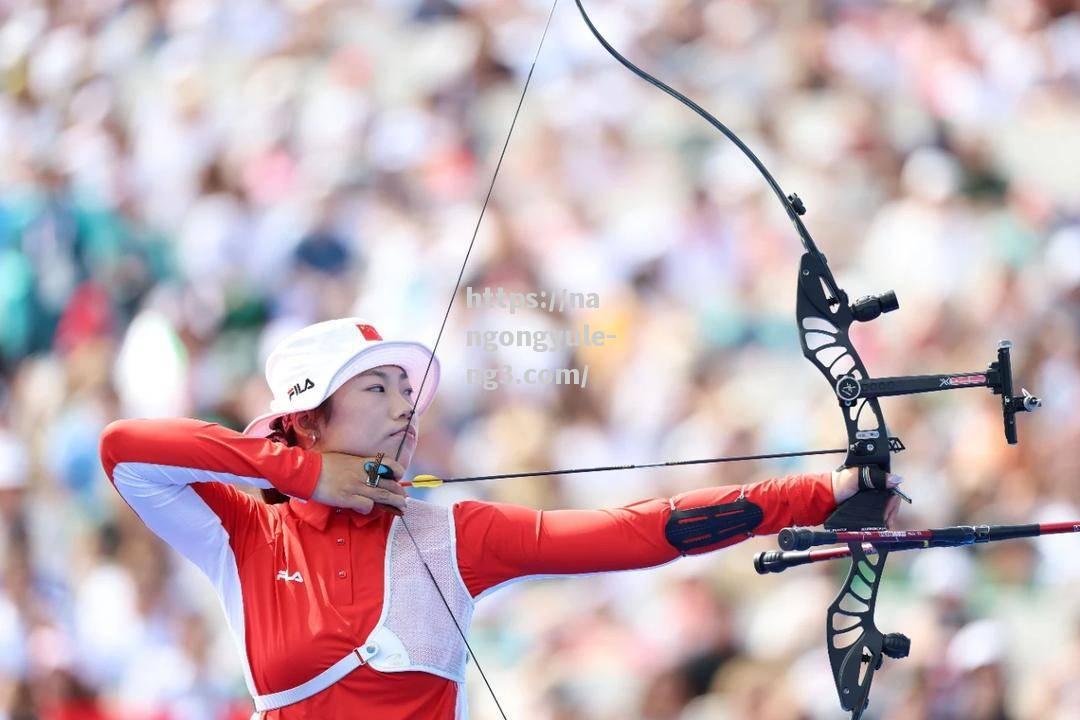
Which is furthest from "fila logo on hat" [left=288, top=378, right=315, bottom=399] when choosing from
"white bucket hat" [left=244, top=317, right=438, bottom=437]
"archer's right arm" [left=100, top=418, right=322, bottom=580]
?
"archer's right arm" [left=100, top=418, right=322, bottom=580]

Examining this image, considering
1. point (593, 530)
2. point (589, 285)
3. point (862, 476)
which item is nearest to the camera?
point (862, 476)

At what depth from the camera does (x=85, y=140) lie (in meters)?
5.29

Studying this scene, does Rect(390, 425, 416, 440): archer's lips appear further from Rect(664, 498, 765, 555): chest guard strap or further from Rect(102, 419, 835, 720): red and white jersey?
Rect(664, 498, 765, 555): chest guard strap

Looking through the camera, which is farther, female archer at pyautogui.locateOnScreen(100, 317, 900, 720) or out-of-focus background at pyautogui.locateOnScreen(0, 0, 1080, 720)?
out-of-focus background at pyautogui.locateOnScreen(0, 0, 1080, 720)

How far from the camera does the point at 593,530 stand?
226 cm

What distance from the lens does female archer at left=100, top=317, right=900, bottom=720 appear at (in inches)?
87.3

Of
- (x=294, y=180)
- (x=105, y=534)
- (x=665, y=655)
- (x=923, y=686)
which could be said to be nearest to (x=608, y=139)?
(x=294, y=180)

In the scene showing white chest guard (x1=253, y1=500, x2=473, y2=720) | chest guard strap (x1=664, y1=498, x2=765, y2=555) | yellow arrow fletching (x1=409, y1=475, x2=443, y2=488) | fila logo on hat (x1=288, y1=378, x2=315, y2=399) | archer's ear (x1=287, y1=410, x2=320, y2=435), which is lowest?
white chest guard (x1=253, y1=500, x2=473, y2=720)

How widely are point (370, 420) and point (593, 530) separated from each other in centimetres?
41

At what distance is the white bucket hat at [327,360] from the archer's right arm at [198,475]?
0.39 ft

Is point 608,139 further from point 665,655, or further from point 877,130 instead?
point 665,655

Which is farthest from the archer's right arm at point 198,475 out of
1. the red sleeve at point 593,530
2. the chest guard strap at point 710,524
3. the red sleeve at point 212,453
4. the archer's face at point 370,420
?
the chest guard strap at point 710,524

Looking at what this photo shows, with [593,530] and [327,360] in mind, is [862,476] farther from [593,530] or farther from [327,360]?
[327,360]

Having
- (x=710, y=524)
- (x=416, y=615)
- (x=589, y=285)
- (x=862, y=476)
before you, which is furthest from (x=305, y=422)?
(x=589, y=285)
